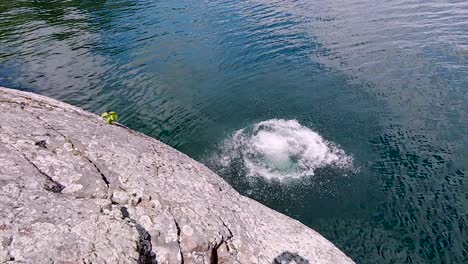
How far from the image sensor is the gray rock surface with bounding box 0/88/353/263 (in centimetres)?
528

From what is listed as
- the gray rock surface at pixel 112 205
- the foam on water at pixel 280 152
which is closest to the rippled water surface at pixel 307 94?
the foam on water at pixel 280 152

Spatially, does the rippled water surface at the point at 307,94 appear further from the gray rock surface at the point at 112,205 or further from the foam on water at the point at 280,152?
the gray rock surface at the point at 112,205

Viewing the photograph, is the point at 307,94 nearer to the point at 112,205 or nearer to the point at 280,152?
the point at 280,152

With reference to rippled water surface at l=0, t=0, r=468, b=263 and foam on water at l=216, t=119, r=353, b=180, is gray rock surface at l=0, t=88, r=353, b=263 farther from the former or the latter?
foam on water at l=216, t=119, r=353, b=180

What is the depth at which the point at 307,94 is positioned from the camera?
2208cm

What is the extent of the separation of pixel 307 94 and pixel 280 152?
621cm

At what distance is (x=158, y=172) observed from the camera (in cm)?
845

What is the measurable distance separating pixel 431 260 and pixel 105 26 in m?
35.2

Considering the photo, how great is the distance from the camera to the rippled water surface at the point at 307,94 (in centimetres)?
1405

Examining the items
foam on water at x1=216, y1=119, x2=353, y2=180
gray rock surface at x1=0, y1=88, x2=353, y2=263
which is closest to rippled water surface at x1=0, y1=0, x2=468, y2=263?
foam on water at x1=216, y1=119, x2=353, y2=180

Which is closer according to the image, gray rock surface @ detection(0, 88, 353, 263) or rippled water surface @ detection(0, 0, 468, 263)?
gray rock surface @ detection(0, 88, 353, 263)

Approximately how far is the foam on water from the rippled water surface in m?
0.09

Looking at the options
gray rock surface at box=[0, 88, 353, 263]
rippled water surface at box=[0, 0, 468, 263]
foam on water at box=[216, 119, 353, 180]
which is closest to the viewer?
gray rock surface at box=[0, 88, 353, 263]

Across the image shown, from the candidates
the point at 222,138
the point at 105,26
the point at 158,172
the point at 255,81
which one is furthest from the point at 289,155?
the point at 105,26
